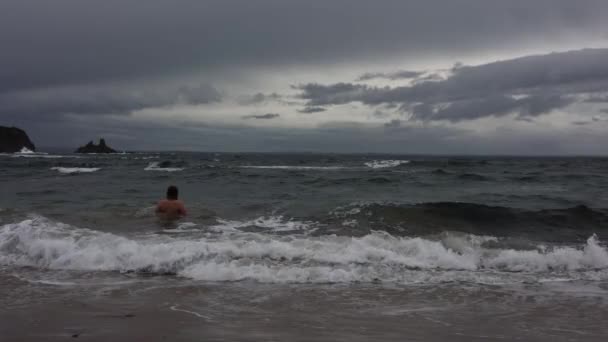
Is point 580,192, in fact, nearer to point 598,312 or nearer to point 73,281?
point 598,312

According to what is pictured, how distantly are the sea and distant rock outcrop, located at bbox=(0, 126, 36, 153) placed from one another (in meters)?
90.2

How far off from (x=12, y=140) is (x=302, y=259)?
10227 centimetres

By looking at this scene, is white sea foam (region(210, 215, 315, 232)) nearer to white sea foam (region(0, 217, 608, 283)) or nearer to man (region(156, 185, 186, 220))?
man (region(156, 185, 186, 220))

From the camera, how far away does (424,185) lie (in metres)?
23.3

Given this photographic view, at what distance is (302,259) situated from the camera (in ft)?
27.2

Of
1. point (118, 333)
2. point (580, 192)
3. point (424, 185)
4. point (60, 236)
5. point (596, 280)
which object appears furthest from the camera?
point (424, 185)

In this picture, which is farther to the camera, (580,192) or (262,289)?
(580,192)

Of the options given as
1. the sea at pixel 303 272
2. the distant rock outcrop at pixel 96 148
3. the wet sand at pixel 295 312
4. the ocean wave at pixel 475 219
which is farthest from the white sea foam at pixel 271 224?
the distant rock outcrop at pixel 96 148

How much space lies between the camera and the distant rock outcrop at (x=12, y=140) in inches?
3580

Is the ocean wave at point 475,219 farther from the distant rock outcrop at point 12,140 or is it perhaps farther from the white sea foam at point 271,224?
the distant rock outcrop at point 12,140

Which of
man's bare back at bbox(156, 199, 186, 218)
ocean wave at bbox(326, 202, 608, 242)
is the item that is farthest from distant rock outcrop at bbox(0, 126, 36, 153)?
ocean wave at bbox(326, 202, 608, 242)

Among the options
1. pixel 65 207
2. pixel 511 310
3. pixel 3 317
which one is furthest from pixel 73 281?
pixel 65 207

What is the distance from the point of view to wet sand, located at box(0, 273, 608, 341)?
466cm

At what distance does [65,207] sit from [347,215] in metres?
8.79
